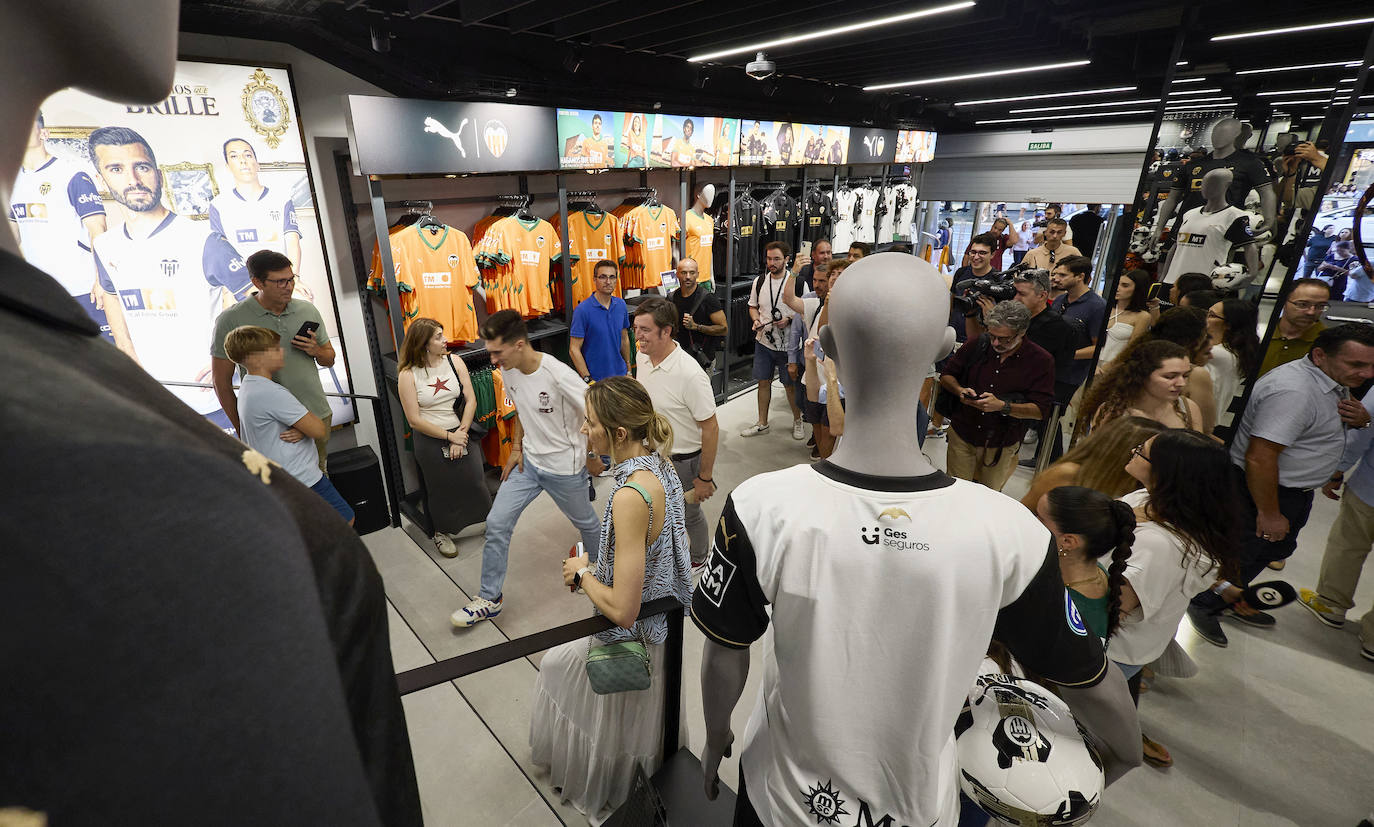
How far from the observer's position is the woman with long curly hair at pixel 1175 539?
6.22 ft

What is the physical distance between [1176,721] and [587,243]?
5.09 meters

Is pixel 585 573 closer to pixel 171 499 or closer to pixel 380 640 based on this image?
pixel 380 640

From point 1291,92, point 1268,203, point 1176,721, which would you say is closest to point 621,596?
point 1176,721

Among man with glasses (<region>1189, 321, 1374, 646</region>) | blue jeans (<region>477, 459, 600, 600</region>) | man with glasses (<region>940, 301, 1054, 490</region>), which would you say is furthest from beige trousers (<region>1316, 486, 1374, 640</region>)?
blue jeans (<region>477, 459, 600, 600</region>)

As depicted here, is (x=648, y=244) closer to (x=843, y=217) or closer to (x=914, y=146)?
(x=843, y=217)

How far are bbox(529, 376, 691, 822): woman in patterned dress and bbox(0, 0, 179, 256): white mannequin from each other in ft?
5.51

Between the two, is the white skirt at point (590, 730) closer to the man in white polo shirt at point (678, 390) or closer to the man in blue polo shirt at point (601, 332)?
the man in white polo shirt at point (678, 390)

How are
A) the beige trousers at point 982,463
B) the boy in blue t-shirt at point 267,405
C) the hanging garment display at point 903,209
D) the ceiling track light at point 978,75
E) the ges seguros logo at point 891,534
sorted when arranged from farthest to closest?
the hanging garment display at point 903,209 → the ceiling track light at point 978,75 → the beige trousers at point 982,463 → the boy in blue t-shirt at point 267,405 → the ges seguros logo at point 891,534

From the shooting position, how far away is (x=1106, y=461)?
7.84 feet

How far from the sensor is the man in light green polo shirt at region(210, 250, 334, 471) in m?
Answer: 3.39

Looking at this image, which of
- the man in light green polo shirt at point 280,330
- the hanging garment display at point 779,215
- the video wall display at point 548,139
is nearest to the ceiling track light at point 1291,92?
the video wall display at point 548,139

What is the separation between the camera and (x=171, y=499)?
283 millimetres

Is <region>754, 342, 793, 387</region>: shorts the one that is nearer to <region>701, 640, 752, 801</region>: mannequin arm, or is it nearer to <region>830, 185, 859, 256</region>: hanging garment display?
<region>830, 185, 859, 256</region>: hanging garment display

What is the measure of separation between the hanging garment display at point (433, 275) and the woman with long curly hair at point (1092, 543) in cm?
377
